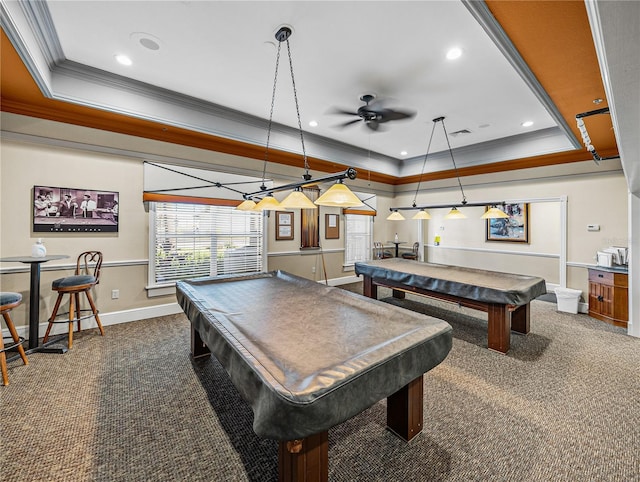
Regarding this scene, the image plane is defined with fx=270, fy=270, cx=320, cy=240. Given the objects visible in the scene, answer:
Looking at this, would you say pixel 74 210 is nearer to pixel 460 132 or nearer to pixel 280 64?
pixel 280 64

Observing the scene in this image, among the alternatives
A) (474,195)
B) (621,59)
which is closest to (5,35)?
(621,59)

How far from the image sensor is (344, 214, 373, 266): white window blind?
683 cm

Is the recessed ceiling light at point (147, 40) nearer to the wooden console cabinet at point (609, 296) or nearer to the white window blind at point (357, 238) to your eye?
the white window blind at point (357, 238)

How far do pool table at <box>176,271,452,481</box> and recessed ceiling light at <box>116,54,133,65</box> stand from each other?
8.68ft

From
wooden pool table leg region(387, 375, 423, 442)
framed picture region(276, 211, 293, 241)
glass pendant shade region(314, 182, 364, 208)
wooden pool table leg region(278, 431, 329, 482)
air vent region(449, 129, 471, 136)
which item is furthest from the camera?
framed picture region(276, 211, 293, 241)

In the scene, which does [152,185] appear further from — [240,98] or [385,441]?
[385,441]

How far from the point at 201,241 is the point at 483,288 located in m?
4.19

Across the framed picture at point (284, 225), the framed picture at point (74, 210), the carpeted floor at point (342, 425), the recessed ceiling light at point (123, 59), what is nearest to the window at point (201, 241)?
the framed picture at point (284, 225)

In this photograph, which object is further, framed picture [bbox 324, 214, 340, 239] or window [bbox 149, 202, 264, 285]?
framed picture [bbox 324, 214, 340, 239]

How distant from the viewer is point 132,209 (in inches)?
156

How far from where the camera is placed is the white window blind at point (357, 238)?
22.4 feet

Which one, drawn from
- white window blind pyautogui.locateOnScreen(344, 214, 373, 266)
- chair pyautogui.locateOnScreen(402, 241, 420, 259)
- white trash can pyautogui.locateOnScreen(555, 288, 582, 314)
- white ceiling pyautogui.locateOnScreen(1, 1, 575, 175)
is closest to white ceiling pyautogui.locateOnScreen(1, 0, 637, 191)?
white ceiling pyautogui.locateOnScreen(1, 1, 575, 175)

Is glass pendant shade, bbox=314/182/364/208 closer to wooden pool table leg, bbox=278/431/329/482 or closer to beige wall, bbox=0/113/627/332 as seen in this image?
wooden pool table leg, bbox=278/431/329/482

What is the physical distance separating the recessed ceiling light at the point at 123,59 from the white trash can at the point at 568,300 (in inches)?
272
